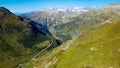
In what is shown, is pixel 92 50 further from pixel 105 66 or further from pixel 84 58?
pixel 105 66

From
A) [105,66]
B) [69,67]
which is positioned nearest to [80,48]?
[69,67]

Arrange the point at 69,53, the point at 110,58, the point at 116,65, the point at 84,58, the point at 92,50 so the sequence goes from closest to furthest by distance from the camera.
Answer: the point at 116,65, the point at 110,58, the point at 84,58, the point at 92,50, the point at 69,53

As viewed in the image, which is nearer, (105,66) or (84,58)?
(105,66)

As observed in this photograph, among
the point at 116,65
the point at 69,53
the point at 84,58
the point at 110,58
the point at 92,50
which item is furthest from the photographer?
the point at 69,53

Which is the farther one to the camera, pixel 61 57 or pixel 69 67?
pixel 61 57

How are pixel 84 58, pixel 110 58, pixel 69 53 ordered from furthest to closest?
pixel 69 53 < pixel 84 58 < pixel 110 58

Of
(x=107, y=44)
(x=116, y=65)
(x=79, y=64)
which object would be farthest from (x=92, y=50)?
(x=116, y=65)

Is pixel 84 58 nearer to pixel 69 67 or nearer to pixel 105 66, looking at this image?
pixel 69 67

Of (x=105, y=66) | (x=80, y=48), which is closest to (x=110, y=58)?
(x=105, y=66)

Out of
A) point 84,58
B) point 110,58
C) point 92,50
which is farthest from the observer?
point 92,50
